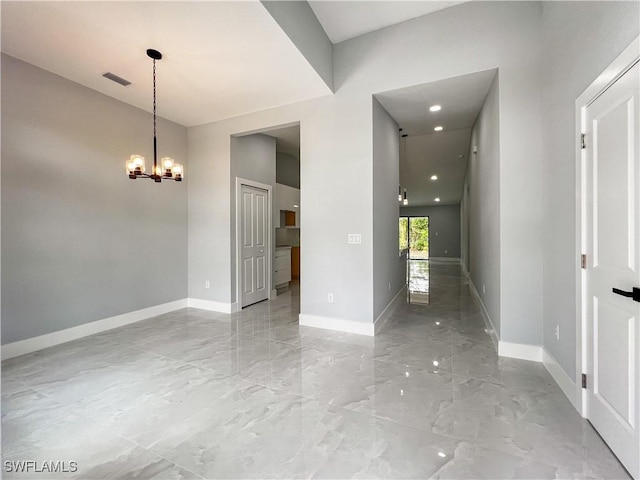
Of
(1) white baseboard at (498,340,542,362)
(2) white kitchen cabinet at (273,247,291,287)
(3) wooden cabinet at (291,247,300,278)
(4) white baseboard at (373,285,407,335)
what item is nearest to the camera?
(1) white baseboard at (498,340,542,362)

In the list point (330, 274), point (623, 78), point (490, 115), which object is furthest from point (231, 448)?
point (490, 115)

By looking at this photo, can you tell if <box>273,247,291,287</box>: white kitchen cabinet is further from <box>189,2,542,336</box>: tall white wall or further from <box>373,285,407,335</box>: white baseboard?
<box>373,285,407,335</box>: white baseboard

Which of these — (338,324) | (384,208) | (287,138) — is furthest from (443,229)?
(338,324)

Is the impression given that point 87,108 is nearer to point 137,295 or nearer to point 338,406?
point 137,295

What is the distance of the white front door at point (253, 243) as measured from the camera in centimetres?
480

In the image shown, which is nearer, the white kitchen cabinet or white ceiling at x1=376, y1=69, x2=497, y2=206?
white ceiling at x1=376, y1=69, x2=497, y2=206

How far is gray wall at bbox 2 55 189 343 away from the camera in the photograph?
9.52 ft

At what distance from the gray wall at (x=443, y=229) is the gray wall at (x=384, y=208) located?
927 centimetres

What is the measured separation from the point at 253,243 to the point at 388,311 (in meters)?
2.66

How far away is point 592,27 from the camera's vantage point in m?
1.80

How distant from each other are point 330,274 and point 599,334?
257cm

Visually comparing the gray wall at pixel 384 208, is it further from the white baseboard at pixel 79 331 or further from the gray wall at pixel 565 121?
the white baseboard at pixel 79 331

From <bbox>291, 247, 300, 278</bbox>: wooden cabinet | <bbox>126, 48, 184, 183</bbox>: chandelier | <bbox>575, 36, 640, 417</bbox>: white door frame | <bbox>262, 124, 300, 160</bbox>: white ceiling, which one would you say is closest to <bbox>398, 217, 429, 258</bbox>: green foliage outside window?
<bbox>291, 247, 300, 278</bbox>: wooden cabinet

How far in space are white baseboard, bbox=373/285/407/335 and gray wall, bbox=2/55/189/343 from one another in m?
3.39
